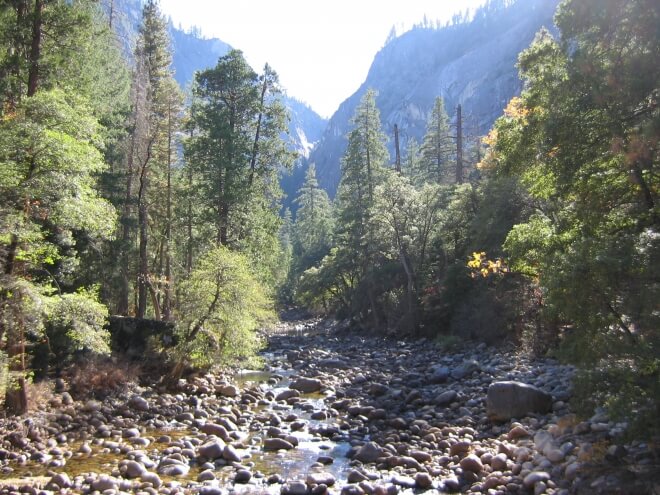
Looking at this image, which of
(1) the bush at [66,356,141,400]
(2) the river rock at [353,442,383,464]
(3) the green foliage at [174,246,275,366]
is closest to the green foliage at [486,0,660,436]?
(2) the river rock at [353,442,383,464]

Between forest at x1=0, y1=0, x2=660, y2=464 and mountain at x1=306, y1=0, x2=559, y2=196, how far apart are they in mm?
89276

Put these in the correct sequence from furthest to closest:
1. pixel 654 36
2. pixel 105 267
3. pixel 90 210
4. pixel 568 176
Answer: pixel 105 267
pixel 90 210
pixel 568 176
pixel 654 36

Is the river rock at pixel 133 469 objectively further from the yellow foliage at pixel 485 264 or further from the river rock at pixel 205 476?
the yellow foliage at pixel 485 264

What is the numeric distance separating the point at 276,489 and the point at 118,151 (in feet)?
59.3

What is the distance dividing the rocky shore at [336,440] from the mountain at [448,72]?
102784 mm

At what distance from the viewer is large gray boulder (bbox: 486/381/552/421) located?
1118 cm

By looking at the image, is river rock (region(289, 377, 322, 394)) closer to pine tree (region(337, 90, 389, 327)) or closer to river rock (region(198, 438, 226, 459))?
river rock (region(198, 438, 226, 459))

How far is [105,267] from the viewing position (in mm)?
21547

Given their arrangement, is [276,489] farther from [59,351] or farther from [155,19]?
[155,19]

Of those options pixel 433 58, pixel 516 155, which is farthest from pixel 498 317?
pixel 433 58

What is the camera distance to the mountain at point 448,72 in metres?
122

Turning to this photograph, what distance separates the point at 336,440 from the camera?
39.8 ft

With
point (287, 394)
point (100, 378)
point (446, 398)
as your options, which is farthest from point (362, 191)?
point (100, 378)

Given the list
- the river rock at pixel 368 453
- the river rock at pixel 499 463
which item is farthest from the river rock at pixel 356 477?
the river rock at pixel 499 463
